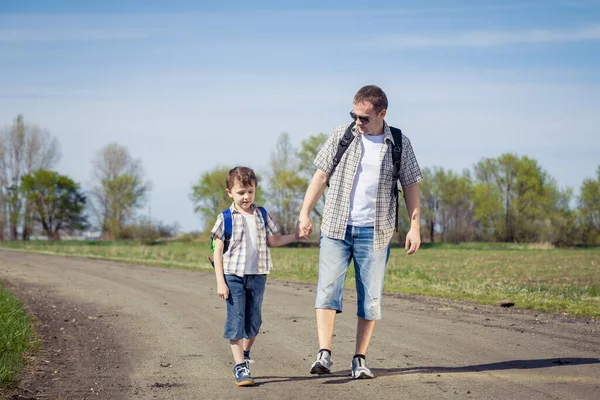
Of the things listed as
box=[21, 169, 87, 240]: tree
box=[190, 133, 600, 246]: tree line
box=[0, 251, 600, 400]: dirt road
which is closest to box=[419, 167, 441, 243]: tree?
box=[190, 133, 600, 246]: tree line

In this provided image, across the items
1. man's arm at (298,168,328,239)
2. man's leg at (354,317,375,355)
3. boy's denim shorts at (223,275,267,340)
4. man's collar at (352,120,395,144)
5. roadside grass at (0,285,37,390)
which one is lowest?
roadside grass at (0,285,37,390)

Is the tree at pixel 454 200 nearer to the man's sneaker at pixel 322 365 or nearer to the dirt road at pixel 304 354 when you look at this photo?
the dirt road at pixel 304 354

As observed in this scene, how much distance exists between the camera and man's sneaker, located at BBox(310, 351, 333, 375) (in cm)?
712

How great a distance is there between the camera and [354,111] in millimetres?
7176

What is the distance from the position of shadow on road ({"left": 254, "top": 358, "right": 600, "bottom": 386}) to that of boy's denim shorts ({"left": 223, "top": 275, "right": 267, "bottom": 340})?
47 centimetres

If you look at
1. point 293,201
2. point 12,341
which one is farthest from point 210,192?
point 12,341

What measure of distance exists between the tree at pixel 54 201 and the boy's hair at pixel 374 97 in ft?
335

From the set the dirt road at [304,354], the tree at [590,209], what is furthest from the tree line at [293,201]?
the dirt road at [304,354]

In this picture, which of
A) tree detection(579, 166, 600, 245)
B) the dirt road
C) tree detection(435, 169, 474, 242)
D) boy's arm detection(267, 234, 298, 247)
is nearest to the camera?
the dirt road

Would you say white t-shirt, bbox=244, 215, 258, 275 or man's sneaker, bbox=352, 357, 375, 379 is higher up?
white t-shirt, bbox=244, 215, 258, 275

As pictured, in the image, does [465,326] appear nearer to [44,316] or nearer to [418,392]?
[418,392]

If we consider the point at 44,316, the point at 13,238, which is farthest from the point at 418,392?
the point at 13,238

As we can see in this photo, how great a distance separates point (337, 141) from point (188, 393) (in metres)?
2.51

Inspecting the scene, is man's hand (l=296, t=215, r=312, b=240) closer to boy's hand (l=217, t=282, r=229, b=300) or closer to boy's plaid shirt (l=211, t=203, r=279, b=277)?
boy's plaid shirt (l=211, t=203, r=279, b=277)
